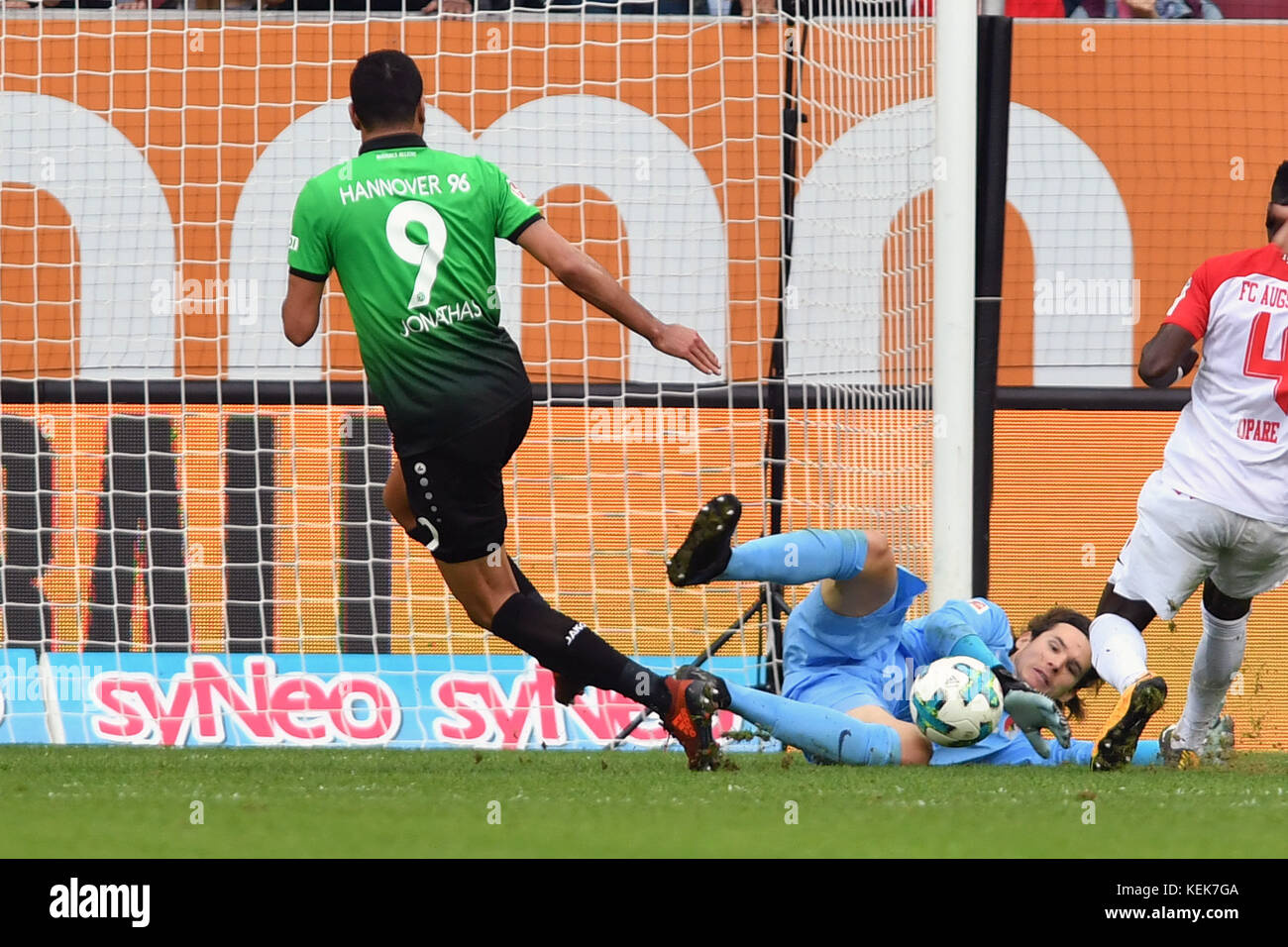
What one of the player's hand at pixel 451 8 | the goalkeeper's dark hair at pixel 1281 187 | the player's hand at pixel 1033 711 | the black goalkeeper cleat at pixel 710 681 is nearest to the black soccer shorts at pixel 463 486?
the black goalkeeper cleat at pixel 710 681

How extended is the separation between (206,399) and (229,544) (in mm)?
625

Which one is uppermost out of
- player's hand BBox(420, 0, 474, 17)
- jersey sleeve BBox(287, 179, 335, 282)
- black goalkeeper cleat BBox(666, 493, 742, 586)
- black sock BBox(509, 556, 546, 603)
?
player's hand BBox(420, 0, 474, 17)

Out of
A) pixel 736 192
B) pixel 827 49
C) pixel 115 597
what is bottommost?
pixel 115 597

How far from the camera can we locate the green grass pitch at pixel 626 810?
3.26 metres

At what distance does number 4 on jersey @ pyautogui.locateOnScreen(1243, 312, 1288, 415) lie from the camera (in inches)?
196

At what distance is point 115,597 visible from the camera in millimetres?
7344

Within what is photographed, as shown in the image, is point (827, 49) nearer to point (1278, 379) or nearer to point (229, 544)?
point (1278, 379)

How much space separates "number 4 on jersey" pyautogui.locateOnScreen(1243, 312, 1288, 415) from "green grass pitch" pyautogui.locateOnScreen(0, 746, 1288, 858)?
3.56ft

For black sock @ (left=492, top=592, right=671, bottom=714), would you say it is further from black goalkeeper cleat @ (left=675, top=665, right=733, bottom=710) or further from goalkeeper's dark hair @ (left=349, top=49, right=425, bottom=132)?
goalkeeper's dark hair @ (left=349, top=49, right=425, bottom=132)

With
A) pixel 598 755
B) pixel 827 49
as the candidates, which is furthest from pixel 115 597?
pixel 827 49

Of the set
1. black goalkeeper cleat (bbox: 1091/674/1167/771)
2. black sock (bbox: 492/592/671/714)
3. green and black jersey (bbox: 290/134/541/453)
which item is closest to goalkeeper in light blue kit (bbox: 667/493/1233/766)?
black sock (bbox: 492/592/671/714)

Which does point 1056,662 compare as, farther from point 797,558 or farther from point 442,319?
point 442,319

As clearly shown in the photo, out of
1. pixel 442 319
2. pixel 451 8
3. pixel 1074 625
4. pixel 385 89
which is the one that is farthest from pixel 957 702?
pixel 451 8

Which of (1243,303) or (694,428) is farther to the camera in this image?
(694,428)
